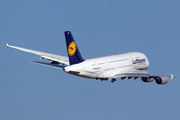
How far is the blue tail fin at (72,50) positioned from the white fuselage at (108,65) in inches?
34.2

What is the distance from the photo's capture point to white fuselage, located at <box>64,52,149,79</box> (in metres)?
65.1

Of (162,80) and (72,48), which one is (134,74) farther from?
(72,48)

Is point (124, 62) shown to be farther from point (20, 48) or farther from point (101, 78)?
point (20, 48)

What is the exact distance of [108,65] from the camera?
6919cm

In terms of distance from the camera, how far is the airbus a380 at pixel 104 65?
6393cm

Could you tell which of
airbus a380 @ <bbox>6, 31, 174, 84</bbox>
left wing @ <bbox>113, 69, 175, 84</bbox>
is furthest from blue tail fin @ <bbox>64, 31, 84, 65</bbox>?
left wing @ <bbox>113, 69, 175, 84</bbox>

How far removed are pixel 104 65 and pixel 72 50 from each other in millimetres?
7691

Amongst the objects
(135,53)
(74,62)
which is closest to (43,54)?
(74,62)

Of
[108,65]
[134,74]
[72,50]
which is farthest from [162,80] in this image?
[72,50]

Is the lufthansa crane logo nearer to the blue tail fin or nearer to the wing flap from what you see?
the blue tail fin

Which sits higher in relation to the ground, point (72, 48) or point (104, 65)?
point (72, 48)

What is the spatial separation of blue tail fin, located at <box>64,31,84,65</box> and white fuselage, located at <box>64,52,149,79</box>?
0.87 metres

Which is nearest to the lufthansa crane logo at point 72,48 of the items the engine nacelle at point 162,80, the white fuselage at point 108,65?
the white fuselage at point 108,65

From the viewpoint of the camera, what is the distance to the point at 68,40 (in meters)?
62.8
